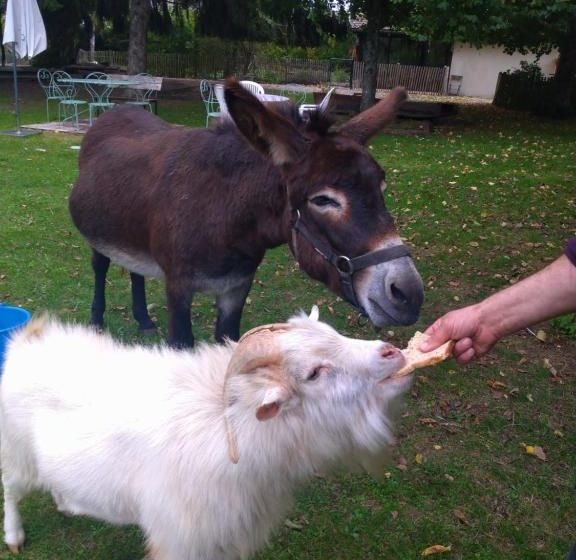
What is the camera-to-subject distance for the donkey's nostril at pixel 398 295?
2.54 m

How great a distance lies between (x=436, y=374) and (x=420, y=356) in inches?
103

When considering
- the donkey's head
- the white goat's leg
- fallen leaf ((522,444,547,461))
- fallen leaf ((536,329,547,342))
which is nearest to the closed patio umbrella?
fallen leaf ((536,329,547,342))

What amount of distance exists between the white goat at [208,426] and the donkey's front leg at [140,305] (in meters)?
2.49

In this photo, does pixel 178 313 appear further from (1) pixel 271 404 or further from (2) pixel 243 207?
(1) pixel 271 404

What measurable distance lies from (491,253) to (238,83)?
5064mm

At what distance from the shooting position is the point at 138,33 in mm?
17109

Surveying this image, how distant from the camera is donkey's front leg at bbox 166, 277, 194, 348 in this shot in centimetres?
351

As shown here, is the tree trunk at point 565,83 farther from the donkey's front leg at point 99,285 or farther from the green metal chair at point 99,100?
the donkey's front leg at point 99,285

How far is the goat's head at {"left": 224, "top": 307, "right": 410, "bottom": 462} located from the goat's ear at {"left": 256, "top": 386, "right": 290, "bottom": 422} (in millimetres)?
12

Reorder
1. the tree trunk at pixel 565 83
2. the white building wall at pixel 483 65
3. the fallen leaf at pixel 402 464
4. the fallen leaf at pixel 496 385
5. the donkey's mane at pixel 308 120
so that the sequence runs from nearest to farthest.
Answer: the donkey's mane at pixel 308 120, the fallen leaf at pixel 402 464, the fallen leaf at pixel 496 385, the tree trunk at pixel 565 83, the white building wall at pixel 483 65

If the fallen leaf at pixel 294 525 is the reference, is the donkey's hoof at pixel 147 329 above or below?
above

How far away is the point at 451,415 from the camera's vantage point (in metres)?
4.27

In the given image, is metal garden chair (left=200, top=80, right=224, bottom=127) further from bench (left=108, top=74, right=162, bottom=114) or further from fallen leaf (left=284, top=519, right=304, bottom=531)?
fallen leaf (left=284, top=519, right=304, bottom=531)

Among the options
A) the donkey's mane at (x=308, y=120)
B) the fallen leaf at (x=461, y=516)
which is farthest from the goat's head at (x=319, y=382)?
the fallen leaf at (x=461, y=516)
